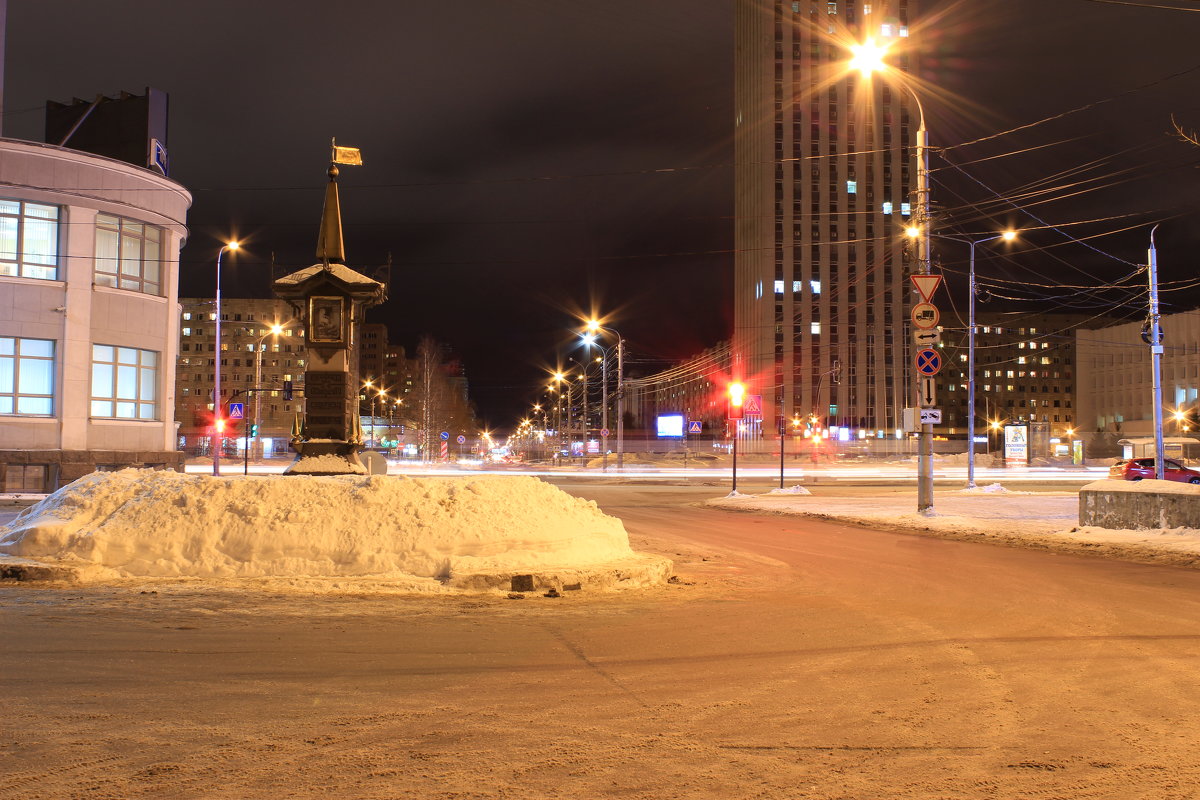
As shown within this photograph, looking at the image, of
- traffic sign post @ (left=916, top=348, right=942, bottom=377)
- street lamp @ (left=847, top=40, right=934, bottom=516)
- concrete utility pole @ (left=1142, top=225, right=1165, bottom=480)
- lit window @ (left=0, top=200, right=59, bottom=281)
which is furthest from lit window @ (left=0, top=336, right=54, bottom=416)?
concrete utility pole @ (left=1142, top=225, right=1165, bottom=480)

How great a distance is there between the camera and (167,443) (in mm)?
34344

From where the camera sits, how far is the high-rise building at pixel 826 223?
4210 inches

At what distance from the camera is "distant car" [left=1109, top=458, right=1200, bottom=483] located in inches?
1438

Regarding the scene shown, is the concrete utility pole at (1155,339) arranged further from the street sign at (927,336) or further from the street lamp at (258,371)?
the street lamp at (258,371)

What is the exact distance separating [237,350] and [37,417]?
11424 cm

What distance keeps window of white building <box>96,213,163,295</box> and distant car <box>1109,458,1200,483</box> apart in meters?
38.0

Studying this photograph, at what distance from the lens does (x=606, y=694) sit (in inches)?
252

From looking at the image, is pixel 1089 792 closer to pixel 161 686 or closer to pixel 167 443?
pixel 161 686

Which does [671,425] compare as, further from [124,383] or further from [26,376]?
[26,376]

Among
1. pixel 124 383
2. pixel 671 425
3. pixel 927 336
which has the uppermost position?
pixel 927 336

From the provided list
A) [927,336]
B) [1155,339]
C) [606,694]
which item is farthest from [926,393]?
[606,694]

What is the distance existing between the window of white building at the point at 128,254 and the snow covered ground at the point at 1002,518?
21.9 m

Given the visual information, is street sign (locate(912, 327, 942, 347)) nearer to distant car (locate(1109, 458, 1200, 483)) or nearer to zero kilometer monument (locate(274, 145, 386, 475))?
zero kilometer monument (locate(274, 145, 386, 475))

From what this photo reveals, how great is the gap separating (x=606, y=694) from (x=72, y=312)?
30.2 metres
